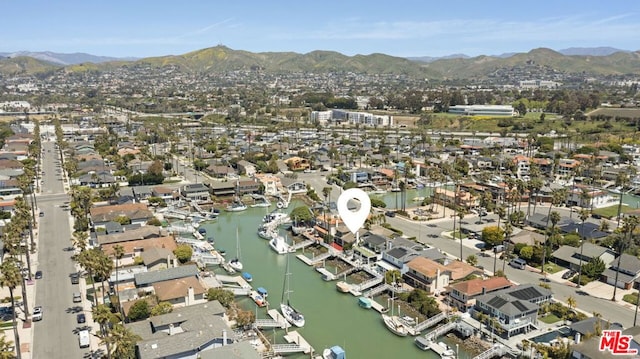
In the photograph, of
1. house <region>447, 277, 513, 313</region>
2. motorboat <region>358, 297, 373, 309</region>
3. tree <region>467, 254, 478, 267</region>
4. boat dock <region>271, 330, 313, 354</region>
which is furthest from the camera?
tree <region>467, 254, 478, 267</region>

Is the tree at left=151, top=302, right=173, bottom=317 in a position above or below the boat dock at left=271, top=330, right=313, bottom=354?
above

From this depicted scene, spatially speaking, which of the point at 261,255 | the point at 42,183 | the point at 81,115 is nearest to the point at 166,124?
the point at 81,115

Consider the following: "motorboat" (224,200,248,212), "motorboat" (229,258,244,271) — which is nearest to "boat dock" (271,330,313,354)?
"motorboat" (229,258,244,271)

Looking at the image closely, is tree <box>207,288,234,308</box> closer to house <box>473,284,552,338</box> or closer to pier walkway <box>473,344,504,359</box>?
pier walkway <box>473,344,504,359</box>

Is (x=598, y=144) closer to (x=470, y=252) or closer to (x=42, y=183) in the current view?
(x=470, y=252)

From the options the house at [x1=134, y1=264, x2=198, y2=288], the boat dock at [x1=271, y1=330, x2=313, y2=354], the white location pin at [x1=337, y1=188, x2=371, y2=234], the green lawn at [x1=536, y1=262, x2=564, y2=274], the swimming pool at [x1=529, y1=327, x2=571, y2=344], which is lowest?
the boat dock at [x1=271, y1=330, x2=313, y2=354]

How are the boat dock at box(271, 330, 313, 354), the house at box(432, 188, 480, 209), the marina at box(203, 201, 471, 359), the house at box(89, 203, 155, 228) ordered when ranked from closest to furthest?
the boat dock at box(271, 330, 313, 354) → the marina at box(203, 201, 471, 359) → the house at box(89, 203, 155, 228) → the house at box(432, 188, 480, 209)

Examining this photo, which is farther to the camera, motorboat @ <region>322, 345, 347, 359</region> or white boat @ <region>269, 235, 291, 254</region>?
white boat @ <region>269, 235, 291, 254</region>

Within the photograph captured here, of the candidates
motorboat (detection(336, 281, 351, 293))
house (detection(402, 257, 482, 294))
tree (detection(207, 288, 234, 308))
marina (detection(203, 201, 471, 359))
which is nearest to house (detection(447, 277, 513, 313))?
house (detection(402, 257, 482, 294))
